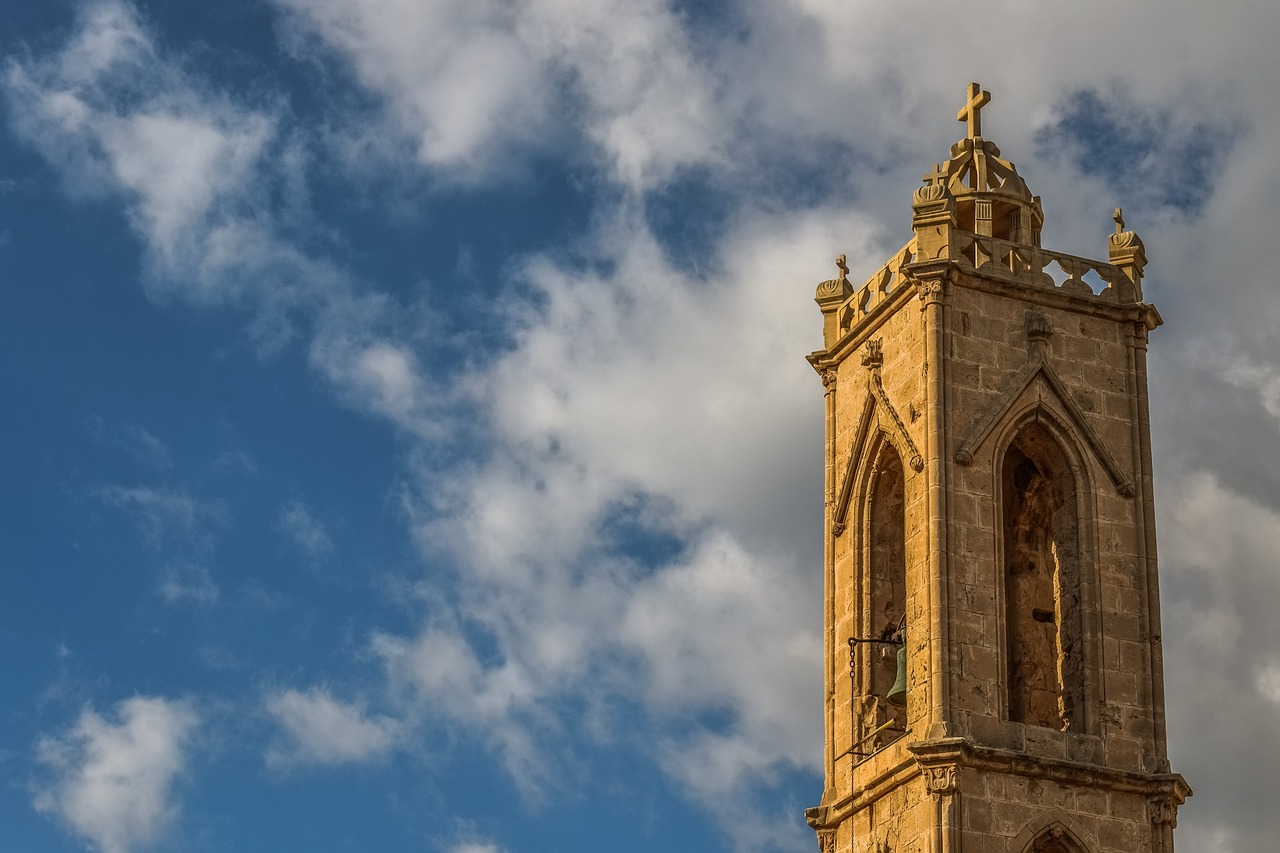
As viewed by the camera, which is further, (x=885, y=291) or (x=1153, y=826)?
(x=885, y=291)

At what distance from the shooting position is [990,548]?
36594 mm

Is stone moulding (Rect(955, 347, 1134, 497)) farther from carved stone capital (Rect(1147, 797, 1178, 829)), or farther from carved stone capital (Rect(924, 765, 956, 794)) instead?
carved stone capital (Rect(924, 765, 956, 794))

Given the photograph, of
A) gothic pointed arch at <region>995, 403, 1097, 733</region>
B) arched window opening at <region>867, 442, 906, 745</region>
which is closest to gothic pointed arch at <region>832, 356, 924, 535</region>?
arched window opening at <region>867, 442, 906, 745</region>

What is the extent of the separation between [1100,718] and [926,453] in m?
4.09

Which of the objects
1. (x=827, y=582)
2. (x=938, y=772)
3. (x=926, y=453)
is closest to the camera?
(x=938, y=772)

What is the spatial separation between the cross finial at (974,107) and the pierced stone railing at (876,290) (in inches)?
112

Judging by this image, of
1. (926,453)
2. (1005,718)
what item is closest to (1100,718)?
(1005,718)

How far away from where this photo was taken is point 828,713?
38.5 meters

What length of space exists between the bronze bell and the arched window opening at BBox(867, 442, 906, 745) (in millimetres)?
574

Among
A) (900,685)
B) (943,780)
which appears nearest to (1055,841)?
(943,780)

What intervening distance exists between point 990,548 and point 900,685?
2121mm

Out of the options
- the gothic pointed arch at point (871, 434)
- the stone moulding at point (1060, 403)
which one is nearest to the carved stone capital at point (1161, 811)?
the stone moulding at point (1060, 403)

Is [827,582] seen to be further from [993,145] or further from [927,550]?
[993,145]

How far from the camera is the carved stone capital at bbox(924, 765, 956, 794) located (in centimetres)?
3462
